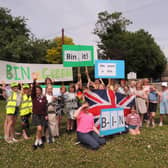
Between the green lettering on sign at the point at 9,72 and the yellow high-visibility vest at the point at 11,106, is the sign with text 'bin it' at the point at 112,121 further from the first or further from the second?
the green lettering on sign at the point at 9,72

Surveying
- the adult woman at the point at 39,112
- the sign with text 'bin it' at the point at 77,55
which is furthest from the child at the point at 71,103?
the adult woman at the point at 39,112

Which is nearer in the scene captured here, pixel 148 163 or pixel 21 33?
pixel 148 163

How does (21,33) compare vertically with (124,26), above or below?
below

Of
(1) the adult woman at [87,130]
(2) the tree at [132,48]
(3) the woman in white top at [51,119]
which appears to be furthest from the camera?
(2) the tree at [132,48]

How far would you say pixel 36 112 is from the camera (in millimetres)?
6266

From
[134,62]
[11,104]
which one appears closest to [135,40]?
[134,62]

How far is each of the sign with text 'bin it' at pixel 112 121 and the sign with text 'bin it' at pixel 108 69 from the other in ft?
4.64

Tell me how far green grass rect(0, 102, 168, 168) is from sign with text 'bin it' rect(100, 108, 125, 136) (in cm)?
26

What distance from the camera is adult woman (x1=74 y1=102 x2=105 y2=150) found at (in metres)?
6.11

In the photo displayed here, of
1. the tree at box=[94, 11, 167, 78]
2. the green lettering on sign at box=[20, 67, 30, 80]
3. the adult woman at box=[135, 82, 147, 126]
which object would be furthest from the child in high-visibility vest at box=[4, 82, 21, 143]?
the tree at box=[94, 11, 167, 78]

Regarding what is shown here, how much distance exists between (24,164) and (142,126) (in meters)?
4.81

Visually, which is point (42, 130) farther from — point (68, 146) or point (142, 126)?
point (142, 126)

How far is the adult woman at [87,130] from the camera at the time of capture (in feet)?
20.1

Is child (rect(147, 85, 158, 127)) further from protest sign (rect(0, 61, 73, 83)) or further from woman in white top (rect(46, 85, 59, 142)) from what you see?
protest sign (rect(0, 61, 73, 83))
